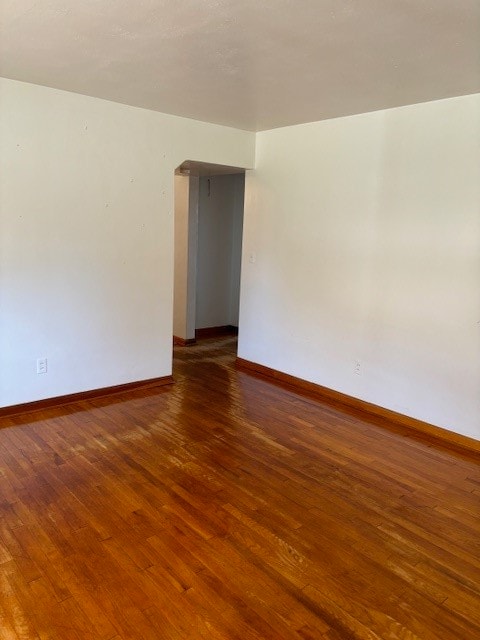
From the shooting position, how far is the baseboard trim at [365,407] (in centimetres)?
341

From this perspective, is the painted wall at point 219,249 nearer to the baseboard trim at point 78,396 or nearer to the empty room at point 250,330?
the empty room at point 250,330

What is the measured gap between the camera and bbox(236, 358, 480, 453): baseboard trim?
3406 mm

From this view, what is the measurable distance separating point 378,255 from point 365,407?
129cm

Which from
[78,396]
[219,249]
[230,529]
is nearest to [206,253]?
[219,249]

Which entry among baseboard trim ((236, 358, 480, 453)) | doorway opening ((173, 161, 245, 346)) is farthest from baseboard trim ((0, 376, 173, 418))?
doorway opening ((173, 161, 245, 346))

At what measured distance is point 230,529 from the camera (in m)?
2.31

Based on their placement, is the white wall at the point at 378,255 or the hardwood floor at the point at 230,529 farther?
the white wall at the point at 378,255

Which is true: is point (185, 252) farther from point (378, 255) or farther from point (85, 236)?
point (378, 255)

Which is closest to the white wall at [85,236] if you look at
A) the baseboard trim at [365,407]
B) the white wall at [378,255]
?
the white wall at [378,255]

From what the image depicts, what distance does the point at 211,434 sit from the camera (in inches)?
134

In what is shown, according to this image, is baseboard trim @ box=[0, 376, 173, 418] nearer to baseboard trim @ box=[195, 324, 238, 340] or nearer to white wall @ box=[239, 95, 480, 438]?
white wall @ box=[239, 95, 480, 438]

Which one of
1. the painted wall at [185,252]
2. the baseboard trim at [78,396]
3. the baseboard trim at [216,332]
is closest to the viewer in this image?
the baseboard trim at [78,396]

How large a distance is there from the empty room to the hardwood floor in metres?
0.01

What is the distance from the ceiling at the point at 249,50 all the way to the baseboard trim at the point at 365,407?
7.81ft
